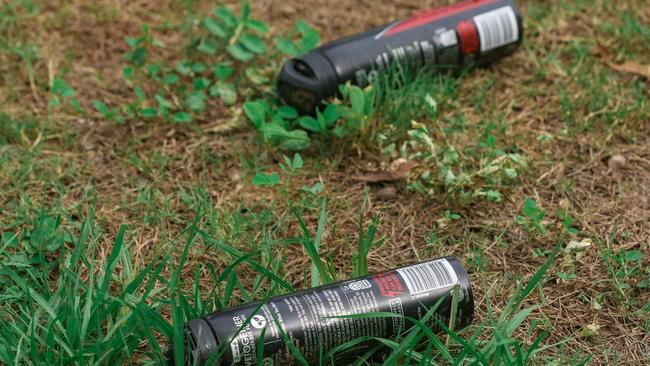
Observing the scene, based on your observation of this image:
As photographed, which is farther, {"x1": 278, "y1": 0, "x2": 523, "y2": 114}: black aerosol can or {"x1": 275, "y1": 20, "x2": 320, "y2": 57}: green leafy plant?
{"x1": 275, "y1": 20, "x2": 320, "y2": 57}: green leafy plant

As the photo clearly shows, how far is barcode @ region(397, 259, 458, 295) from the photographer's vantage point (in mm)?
2123

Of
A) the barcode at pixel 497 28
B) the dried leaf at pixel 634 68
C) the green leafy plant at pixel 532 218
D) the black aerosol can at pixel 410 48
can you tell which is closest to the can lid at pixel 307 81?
the black aerosol can at pixel 410 48

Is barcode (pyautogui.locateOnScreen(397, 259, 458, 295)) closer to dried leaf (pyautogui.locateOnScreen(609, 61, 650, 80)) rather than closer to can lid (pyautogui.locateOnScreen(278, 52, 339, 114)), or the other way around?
can lid (pyautogui.locateOnScreen(278, 52, 339, 114))

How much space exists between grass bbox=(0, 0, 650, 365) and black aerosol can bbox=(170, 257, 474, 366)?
0.07 meters

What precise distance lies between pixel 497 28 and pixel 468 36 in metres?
0.14

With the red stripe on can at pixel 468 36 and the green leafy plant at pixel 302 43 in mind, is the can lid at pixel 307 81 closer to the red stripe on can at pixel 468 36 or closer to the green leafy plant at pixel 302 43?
the green leafy plant at pixel 302 43

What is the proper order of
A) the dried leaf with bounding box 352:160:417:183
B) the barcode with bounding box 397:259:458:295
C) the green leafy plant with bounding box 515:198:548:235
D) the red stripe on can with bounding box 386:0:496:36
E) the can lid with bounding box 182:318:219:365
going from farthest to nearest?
the red stripe on can with bounding box 386:0:496:36, the dried leaf with bounding box 352:160:417:183, the green leafy plant with bounding box 515:198:548:235, the barcode with bounding box 397:259:458:295, the can lid with bounding box 182:318:219:365

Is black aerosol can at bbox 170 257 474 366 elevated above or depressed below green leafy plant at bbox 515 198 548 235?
above

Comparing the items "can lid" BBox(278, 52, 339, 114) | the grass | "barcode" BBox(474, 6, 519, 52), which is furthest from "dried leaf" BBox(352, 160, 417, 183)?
"barcode" BBox(474, 6, 519, 52)

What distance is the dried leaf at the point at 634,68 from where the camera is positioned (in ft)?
10.6

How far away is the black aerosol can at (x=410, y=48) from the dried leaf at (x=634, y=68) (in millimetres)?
408

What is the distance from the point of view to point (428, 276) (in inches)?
84.6

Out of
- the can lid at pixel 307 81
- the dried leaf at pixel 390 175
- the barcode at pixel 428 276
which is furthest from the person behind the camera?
the can lid at pixel 307 81

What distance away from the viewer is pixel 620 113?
2.99 meters
